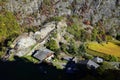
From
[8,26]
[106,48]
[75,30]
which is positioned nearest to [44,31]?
[8,26]

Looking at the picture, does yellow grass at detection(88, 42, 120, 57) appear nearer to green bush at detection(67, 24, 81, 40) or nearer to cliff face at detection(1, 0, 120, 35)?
green bush at detection(67, 24, 81, 40)

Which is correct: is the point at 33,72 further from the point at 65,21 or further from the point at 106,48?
the point at 65,21

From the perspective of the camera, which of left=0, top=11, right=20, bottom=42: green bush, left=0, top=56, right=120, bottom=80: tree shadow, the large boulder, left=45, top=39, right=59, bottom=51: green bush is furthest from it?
left=0, top=11, right=20, bottom=42: green bush

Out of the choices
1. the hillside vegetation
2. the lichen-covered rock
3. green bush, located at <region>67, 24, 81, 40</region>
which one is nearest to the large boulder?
the lichen-covered rock

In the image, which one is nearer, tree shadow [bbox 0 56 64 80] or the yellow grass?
tree shadow [bbox 0 56 64 80]

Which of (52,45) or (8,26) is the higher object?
(8,26)

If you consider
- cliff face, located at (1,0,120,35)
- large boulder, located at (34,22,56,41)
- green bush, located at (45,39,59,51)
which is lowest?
green bush, located at (45,39,59,51)

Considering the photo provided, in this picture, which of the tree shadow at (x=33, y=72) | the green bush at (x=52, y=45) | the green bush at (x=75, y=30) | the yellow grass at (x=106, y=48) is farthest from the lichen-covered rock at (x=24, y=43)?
the yellow grass at (x=106, y=48)

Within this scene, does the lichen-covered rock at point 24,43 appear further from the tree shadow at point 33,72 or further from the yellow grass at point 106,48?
the yellow grass at point 106,48
